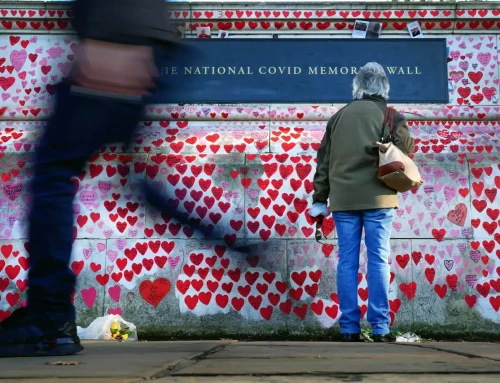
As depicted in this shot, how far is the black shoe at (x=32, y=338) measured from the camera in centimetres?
256

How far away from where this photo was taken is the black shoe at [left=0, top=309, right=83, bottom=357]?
2557 mm

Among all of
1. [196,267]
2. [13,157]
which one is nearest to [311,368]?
[196,267]

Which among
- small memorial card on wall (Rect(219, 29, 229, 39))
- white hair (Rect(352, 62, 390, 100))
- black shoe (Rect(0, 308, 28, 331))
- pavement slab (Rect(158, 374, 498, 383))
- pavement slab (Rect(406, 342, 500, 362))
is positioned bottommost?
pavement slab (Rect(406, 342, 500, 362))

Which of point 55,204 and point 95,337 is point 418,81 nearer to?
point 95,337

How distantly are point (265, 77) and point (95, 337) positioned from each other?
2.81 meters

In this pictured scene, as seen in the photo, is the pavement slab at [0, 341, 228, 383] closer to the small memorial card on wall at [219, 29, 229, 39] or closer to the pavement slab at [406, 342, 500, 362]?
the pavement slab at [406, 342, 500, 362]

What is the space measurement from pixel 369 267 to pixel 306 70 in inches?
105

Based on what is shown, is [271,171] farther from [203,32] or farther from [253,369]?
[253,369]

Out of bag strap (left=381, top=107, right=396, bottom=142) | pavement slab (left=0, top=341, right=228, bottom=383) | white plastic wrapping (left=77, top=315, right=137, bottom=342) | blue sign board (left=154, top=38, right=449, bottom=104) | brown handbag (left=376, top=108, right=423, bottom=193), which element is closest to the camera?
pavement slab (left=0, top=341, right=228, bottom=383)

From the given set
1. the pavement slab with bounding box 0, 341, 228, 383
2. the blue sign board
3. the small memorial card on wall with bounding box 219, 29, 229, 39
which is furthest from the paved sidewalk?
the small memorial card on wall with bounding box 219, 29, 229, 39

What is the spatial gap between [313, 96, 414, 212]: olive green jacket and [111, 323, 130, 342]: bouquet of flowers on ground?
1.66m

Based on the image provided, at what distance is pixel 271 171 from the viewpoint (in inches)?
238

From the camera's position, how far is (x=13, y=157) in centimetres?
612

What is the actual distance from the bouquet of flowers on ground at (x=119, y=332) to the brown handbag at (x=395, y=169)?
6.84 feet
